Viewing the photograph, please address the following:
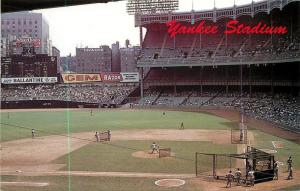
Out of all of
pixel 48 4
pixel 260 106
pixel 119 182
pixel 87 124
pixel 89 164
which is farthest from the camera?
pixel 260 106

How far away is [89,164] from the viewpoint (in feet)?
97.8

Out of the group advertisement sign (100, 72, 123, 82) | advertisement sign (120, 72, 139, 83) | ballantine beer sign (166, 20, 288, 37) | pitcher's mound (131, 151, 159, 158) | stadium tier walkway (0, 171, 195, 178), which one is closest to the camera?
stadium tier walkway (0, 171, 195, 178)

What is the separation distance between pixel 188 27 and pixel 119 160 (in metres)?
62.5

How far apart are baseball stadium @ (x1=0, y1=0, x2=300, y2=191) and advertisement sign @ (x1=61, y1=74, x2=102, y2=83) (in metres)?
0.24

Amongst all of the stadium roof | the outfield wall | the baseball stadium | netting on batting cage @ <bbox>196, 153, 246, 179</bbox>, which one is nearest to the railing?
the baseball stadium

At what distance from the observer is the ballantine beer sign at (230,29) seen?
246 feet

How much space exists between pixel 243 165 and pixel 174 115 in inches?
1514

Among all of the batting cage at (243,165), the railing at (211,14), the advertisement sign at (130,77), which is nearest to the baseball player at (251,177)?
the batting cage at (243,165)

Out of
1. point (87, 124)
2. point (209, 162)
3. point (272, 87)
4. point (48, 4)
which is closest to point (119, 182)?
point (209, 162)

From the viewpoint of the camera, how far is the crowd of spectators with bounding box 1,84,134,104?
89.3 meters

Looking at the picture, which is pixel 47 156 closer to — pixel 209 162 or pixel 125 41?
pixel 209 162

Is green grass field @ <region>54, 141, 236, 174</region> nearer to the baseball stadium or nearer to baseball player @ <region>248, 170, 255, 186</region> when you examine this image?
the baseball stadium

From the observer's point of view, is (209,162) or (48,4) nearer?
(48,4)

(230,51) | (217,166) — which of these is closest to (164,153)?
(217,166)
